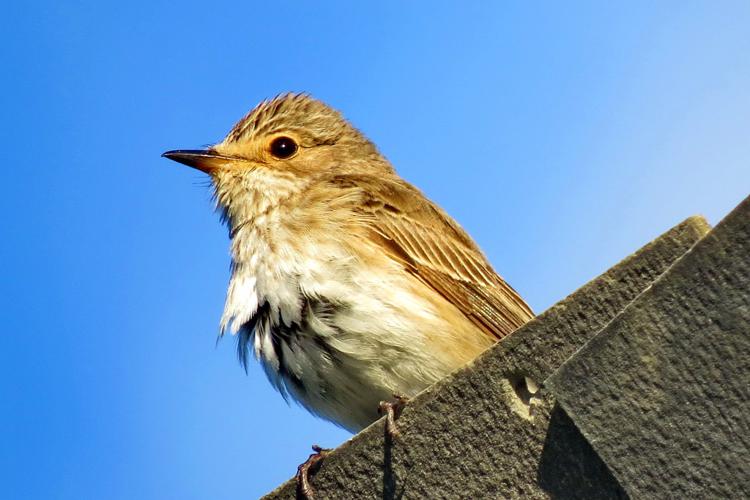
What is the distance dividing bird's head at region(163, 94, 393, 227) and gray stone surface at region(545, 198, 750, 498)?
198 inches

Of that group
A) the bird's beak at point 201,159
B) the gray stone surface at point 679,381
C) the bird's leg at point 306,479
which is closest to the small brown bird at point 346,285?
the bird's beak at point 201,159

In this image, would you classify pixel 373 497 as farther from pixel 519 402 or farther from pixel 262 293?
pixel 262 293

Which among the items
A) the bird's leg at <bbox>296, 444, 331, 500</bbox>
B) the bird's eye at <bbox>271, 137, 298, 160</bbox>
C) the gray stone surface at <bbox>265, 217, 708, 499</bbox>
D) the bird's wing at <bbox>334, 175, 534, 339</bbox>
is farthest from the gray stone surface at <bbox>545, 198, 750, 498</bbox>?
the bird's eye at <bbox>271, 137, 298, 160</bbox>

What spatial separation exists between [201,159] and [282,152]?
0.78 m

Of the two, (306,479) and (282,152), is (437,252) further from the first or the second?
(306,479)

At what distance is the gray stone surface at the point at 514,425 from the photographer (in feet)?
14.4

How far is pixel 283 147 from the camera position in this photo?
9930 mm

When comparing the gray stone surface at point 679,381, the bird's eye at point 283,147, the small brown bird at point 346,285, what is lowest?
the gray stone surface at point 679,381

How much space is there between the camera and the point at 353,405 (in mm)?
7121

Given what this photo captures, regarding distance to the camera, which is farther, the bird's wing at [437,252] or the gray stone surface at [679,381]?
the bird's wing at [437,252]

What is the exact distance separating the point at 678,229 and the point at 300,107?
6.61m

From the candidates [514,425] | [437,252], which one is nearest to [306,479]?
[514,425]

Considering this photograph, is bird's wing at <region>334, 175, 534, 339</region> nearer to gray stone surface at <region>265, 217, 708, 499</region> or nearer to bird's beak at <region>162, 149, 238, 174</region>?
bird's beak at <region>162, 149, 238, 174</region>

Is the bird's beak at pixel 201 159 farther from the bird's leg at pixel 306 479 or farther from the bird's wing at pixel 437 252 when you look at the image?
the bird's leg at pixel 306 479
